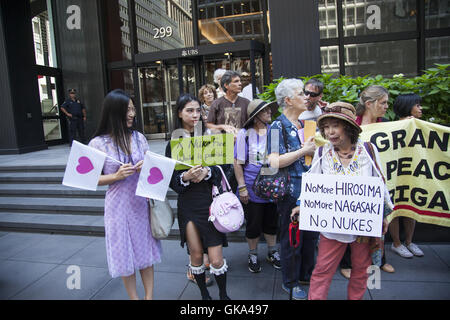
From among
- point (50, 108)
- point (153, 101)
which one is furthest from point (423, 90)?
point (50, 108)

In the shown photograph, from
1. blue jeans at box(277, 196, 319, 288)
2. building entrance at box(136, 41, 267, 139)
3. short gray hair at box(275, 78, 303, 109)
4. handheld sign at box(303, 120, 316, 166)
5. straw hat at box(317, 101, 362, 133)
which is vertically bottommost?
blue jeans at box(277, 196, 319, 288)

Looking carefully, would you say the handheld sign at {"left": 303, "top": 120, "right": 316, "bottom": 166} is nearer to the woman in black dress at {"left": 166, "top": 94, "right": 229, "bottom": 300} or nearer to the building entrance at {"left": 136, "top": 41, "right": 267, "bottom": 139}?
the woman in black dress at {"left": 166, "top": 94, "right": 229, "bottom": 300}

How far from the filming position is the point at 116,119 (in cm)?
275

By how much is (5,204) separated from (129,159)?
4969 mm

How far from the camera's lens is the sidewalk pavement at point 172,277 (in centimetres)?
326

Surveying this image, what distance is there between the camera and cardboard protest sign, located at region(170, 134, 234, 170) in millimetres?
2715

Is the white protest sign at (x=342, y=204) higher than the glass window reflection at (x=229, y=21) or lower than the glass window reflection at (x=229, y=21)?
lower

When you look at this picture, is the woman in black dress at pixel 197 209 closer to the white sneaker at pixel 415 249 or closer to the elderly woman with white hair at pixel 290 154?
the elderly woman with white hair at pixel 290 154

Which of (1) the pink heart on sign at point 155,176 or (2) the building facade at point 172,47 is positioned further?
(2) the building facade at point 172,47

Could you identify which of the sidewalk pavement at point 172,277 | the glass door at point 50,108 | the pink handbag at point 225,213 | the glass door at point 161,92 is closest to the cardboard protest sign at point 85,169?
the pink handbag at point 225,213

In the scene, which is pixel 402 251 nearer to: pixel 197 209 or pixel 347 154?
pixel 347 154

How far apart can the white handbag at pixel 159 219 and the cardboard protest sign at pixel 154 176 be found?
31 cm

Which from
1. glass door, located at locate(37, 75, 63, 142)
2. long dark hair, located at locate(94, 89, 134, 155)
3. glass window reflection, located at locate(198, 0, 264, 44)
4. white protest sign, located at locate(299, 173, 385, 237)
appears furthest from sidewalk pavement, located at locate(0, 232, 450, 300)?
glass door, located at locate(37, 75, 63, 142)

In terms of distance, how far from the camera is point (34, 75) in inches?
418
